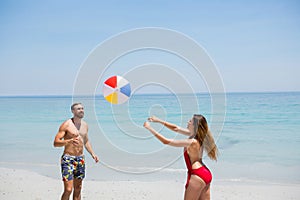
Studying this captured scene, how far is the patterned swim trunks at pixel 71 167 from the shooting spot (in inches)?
180

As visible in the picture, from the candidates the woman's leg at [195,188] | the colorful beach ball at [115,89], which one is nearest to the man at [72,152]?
the colorful beach ball at [115,89]

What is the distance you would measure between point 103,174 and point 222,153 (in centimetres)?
489

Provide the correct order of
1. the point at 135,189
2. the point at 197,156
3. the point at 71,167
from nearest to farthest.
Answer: the point at 197,156, the point at 71,167, the point at 135,189

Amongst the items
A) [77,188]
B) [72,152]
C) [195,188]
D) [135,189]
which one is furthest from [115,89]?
[195,188]

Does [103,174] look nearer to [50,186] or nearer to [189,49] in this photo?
[50,186]

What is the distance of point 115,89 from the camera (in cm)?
575

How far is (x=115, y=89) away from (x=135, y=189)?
214cm

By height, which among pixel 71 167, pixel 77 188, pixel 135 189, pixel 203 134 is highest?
pixel 203 134

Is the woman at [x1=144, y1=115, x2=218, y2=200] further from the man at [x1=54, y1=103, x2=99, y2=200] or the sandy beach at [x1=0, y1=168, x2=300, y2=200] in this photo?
the sandy beach at [x1=0, y1=168, x2=300, y2=200]

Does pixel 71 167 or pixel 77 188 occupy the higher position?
pixel 71 167

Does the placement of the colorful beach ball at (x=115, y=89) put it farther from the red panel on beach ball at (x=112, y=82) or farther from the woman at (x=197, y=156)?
the woman at (x=197, y=156)

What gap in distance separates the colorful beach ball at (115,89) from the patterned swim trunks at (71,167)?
4.47 feet

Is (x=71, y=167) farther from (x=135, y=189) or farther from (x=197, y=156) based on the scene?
(x=135, y=189)

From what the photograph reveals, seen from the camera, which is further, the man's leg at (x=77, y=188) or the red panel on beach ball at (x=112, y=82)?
the red panel on beach ball at (x=112, y=82)
